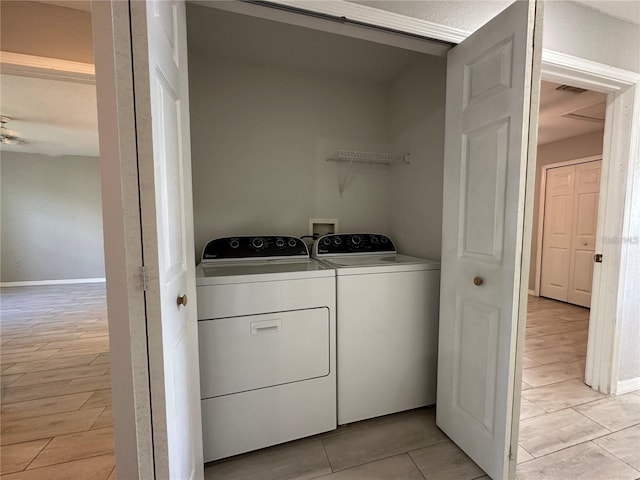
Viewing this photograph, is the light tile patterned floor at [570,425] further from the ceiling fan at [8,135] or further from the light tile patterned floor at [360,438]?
the ceiling fan at [8,135]

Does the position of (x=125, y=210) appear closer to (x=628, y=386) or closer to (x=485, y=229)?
(x=485, y=229)

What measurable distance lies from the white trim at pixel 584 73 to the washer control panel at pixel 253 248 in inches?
70.3

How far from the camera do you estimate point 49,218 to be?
550cm

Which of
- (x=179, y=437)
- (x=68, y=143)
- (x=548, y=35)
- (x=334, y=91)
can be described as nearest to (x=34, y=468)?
(x=179, y=437)

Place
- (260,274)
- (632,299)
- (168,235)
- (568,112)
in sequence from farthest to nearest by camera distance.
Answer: (568,112) → (632,299) → (260,274) → (168,235)

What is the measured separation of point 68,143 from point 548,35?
6.44 metres

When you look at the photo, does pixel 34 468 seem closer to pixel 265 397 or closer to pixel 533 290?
pixel 265 397

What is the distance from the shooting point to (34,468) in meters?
1.36

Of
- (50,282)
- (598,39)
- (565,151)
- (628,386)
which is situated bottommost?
(50,282)

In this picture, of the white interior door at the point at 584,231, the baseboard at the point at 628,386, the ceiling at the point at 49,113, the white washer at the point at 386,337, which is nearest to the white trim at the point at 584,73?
the white washer at the point at 386,337

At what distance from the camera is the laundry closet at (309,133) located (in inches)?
72.1

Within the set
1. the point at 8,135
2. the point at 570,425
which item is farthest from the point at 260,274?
the point at 8,135

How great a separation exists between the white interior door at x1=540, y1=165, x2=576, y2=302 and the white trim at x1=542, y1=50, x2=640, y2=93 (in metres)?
2.72

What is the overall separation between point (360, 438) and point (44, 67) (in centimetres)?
268
